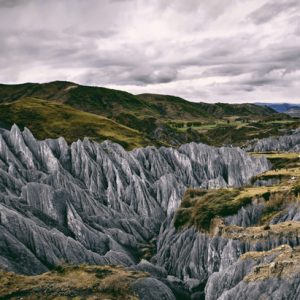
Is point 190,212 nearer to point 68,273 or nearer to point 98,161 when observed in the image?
point 68,273

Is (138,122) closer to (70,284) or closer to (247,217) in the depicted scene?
(247,217)

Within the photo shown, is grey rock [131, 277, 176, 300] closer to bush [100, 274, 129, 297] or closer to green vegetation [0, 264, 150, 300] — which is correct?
green vegetation [0, 264, 150, 300]

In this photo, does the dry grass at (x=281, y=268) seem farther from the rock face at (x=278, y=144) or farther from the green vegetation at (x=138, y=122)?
the green vegetation at (x=138, y=122)

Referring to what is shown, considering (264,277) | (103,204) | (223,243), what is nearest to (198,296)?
(223,243)

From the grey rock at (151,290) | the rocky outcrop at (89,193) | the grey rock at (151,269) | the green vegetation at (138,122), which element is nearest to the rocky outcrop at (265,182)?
the rocky outcrop at (89,193)

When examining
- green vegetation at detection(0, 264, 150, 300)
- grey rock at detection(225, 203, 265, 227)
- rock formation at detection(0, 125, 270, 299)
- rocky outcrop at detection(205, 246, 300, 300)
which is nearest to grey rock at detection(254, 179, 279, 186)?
rock formation at detection(0, 125, 270, 299)

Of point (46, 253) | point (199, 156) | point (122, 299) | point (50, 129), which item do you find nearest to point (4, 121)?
point (50, 129)
